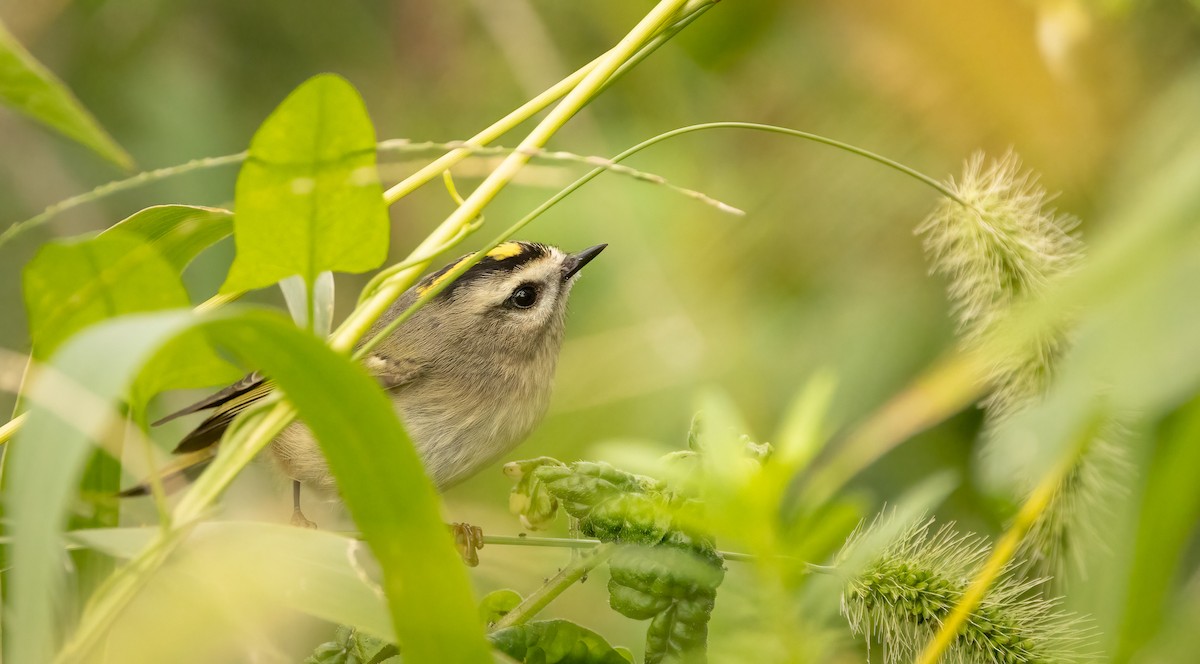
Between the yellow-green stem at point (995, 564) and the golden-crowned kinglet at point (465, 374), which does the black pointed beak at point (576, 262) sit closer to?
the golden-crowned kinglet at point (465, 374)

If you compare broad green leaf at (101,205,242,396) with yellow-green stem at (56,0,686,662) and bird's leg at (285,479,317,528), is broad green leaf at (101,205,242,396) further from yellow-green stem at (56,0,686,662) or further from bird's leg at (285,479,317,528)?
bird's leg at (285,479,317,528)

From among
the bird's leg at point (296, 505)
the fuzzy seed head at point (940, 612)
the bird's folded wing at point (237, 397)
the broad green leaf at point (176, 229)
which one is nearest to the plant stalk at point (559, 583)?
the fuzzy seed head at point (940, 612)

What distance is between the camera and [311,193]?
2.64 feet

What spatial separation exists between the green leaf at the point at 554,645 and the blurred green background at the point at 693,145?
290 millimetres

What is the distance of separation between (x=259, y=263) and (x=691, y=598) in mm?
408

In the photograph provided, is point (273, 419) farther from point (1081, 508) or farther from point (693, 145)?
point (693, 145)

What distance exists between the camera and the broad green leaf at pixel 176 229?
105cm

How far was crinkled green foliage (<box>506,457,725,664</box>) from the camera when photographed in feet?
2.91

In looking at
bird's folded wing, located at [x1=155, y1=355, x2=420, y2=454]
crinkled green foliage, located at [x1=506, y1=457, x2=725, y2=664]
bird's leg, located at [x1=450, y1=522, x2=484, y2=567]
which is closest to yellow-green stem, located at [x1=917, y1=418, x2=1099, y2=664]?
crinkled green foliage, located at [x1=506, y1=457, x2=725, y2=664]

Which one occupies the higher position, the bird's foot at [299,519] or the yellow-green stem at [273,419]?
the bird's foot at [299,519]

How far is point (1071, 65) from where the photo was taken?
1.79 m

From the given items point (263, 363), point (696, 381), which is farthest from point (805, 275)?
point (263, 363)

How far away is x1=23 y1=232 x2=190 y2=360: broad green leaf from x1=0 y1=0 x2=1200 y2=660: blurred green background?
513mm

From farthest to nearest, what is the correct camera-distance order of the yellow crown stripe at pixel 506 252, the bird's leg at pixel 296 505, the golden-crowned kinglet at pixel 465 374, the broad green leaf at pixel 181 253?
1. the yellow crown stripe at pixel 506 252
2. the bird's leg at pixel 296 505
3. the golden-crowned kinglet at pixel 465 374
4. the broad green leaf at pixel 181 253
